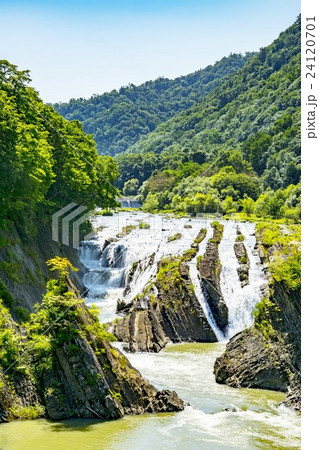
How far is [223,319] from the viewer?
37.9 meters

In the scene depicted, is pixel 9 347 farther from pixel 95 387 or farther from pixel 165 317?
pixel 165 317

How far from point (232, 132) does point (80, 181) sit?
101 meters

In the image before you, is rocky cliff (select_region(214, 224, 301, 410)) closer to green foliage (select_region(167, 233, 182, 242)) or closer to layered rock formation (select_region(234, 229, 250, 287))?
layered rock formation (select_region(234, 229, 250, 287))

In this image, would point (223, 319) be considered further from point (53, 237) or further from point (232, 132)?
point (232, 132)

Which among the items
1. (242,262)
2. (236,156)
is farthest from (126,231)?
(236,156)

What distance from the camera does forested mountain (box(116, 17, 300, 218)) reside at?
91.4m

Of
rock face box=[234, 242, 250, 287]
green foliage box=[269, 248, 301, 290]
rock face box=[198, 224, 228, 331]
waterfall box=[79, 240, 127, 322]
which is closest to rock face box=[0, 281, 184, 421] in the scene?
green foliage box=[269, 248, 301, 290]

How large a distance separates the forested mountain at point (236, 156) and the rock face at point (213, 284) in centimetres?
3137

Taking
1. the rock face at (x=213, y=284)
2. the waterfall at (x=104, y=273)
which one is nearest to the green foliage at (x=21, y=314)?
the waterfall at (x=104, y=273)

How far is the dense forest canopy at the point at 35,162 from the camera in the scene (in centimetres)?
3181

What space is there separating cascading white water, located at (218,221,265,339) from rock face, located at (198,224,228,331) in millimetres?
370

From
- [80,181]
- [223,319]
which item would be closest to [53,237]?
[80,181]

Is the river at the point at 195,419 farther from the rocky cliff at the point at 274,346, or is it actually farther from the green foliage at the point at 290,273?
the green foliage at the point at 290,273
